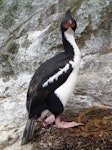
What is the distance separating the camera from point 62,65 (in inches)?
199

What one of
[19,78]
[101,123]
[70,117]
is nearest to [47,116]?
[70,117]

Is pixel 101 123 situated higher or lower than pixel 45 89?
lower

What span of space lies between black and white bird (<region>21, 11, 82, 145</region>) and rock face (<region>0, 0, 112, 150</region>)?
1.34 ft

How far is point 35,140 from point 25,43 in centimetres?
288

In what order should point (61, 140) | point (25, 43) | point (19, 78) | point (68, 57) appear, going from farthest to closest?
1. point (25, 43)
2. point (19, 78)
3. point (68, 57)
4. point (61, 140)

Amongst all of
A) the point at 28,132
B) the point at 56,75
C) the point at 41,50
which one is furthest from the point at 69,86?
the point at 41,50

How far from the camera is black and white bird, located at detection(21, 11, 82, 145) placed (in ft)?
16.1

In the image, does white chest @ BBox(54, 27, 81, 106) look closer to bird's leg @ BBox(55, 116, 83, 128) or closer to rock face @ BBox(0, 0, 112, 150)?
bird's leg @ BBox(55, 116, 83, 128)

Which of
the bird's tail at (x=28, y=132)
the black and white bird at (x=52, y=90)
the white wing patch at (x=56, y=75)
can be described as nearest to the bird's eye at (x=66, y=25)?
the black and white bird at (x=52, y=90)

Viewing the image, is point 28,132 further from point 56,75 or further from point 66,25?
point 66,25

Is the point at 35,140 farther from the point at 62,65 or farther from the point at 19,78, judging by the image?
the point at 19,78

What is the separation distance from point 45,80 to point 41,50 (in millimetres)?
2301

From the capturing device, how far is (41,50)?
7.19 meters

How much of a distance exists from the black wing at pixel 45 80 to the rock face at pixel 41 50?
57 cm
